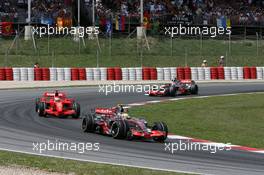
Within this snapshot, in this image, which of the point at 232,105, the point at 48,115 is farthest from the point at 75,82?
the point at 48,115

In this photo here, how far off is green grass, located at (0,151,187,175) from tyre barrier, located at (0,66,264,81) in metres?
23.2

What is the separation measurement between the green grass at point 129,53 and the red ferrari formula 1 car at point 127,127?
2282 centimetres

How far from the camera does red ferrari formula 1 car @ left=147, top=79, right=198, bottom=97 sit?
31.8 m

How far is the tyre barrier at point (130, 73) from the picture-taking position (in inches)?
1497

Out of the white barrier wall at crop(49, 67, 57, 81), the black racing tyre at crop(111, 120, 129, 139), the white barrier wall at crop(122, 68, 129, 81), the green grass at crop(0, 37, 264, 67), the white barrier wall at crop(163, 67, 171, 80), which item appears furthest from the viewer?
the green grass at crop(0, 37, 264, 67)

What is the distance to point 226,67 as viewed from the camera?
4244cm

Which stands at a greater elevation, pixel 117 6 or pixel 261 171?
pixel 117 6

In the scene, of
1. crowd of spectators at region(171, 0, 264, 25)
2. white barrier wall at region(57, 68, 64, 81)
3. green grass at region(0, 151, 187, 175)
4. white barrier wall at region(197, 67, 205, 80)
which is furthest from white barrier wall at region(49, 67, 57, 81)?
green grass at region(0, 151, 187, 175)

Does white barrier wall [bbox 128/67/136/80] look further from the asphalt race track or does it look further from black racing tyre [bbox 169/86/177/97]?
the asphalt race track

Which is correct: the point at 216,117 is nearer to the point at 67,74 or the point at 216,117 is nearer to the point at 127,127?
the point at 127,127

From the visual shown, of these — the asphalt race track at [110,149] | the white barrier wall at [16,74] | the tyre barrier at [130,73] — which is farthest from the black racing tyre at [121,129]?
the white barrier wall at [16,74]

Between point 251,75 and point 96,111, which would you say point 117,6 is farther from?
point 96,111

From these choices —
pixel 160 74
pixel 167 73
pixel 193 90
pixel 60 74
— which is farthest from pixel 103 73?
pixel 193 90

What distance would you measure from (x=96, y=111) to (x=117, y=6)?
27.5 metres
